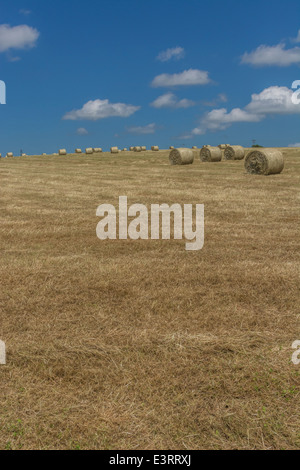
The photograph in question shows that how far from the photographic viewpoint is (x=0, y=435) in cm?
318

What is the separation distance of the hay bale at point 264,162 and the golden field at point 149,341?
14.2 meters

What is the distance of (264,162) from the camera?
23.0 metres

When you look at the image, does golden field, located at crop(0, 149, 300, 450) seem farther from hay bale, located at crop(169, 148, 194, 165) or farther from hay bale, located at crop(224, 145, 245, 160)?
hay bale, located at crop(224, 145, 245, 160)

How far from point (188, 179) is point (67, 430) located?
62.4 ft

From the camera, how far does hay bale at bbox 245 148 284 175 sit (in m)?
22.9

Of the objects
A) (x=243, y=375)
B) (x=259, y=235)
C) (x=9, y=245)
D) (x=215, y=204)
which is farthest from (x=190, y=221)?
(x=243, y=375)

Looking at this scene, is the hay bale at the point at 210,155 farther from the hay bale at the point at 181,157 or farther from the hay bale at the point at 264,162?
the hay bale at the point at 264,162

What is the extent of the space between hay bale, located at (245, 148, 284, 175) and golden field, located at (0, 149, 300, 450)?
561 inches

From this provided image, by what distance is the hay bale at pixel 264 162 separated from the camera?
22.9 meters

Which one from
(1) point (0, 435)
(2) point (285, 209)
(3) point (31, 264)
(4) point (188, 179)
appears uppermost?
(4) point (188, 179)

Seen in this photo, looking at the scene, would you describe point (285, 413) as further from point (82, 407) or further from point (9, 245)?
point (9, 245)

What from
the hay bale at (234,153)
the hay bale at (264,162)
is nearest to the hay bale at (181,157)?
the hay bale at (234,153)

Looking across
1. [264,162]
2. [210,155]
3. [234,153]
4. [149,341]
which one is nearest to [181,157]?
[210,155]

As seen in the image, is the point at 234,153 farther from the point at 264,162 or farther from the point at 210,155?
the point at 264,162
